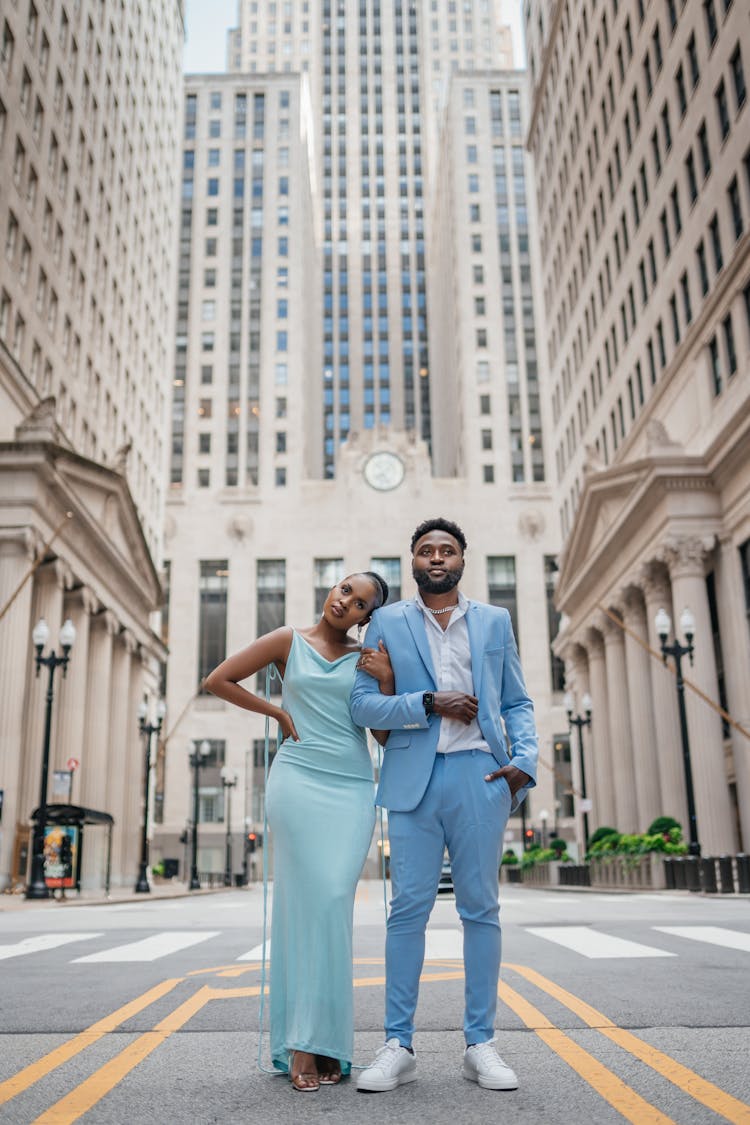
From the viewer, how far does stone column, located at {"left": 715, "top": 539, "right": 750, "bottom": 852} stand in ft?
111

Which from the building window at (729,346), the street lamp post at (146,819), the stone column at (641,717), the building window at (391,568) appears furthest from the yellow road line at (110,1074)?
the building window at (391,568)

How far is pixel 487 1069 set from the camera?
4133 mm

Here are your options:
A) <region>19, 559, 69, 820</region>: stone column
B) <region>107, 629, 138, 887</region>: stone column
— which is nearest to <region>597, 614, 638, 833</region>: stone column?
<region>107, 629, 138, 887</region>: stone column

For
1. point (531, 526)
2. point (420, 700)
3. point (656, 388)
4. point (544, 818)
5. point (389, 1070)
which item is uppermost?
point (531, 526)

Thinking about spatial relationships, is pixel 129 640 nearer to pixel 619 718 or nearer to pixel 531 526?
pixel 619 718

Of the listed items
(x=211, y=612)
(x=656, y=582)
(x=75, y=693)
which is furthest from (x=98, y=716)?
(x=211, y=612)

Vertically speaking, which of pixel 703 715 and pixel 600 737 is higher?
pixel 600 737

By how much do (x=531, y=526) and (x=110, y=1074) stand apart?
296 feet

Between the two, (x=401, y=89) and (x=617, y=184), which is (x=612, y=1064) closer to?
(x=617, y=184)

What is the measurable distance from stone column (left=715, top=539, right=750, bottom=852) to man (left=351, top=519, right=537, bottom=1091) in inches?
1214

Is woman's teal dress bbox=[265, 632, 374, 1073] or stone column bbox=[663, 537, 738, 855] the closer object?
woman's teal dress bbox=[265, 632, 374, 1073]

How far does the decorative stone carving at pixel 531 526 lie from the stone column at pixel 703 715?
5487cm

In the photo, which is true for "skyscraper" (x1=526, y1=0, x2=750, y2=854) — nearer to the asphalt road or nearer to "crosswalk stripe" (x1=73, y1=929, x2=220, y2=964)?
"crosswalk stripe" (x1=73, y1=929, x2=220, y2=964)

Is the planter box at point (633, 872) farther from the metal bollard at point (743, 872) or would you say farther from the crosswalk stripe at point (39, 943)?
the crosswalk stripe at point (39, 943)
